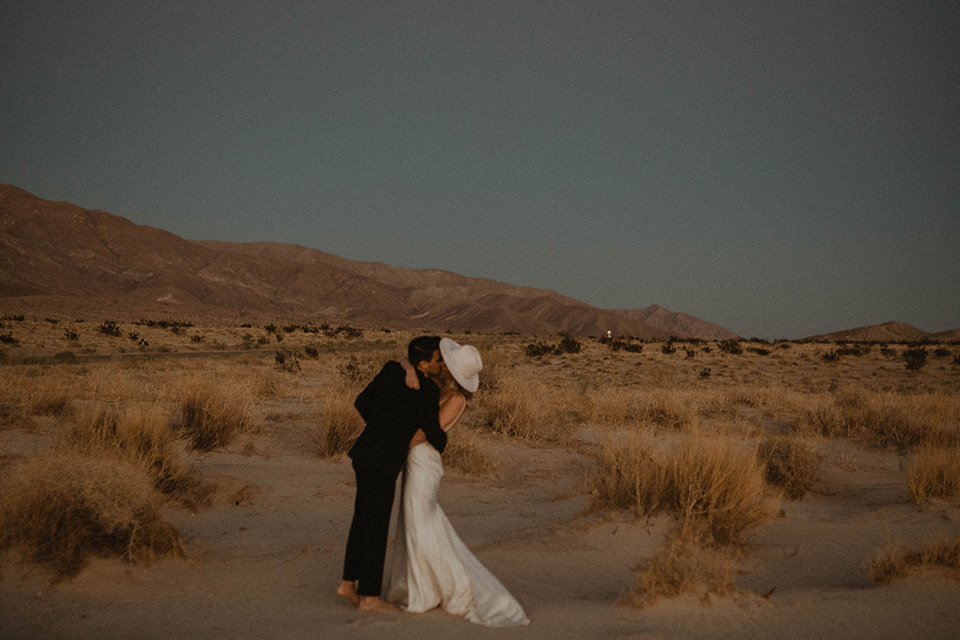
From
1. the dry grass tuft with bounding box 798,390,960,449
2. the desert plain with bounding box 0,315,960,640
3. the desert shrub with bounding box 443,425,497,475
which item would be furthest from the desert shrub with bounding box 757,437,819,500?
the desert shrub with bounding box 443,425,497,475

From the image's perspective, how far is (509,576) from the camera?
5.33 metres

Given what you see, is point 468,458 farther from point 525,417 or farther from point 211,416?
point 211,416

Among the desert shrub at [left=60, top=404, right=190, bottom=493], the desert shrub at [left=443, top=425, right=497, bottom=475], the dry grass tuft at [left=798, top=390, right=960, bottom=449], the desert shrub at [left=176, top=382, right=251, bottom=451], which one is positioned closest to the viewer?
the desert shrub at [left=60, top=404, right=190, bottom=493]

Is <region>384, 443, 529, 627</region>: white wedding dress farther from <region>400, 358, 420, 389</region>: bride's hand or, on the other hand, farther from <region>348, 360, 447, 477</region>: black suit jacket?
<region>400, 358, 420, 389</region>: bride's hand

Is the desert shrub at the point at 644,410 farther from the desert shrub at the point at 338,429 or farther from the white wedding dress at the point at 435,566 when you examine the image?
the white wedding dress at the point at 435,566

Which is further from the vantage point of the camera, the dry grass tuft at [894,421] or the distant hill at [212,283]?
the distant hill at [212,283]

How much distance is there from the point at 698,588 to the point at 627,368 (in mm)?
22925

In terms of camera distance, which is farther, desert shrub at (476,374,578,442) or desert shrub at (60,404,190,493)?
desert shrub at (476,374,578,442)

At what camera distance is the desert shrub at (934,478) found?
7.00 m

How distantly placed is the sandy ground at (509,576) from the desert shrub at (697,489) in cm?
24

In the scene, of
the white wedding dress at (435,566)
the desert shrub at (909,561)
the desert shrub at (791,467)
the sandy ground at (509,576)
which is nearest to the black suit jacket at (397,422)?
the white wedding dress at (435,566)

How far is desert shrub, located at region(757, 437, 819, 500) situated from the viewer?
8.20m

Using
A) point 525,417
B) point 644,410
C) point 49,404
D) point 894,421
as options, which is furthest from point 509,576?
point 49,404

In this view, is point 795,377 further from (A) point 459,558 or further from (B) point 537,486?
(A) point 459,558
